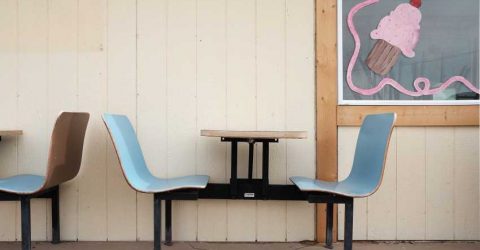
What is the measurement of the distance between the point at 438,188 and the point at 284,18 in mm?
1641

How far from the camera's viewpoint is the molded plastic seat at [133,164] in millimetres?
2543

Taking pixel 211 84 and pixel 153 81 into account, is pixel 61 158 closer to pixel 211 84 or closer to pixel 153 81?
pixel 153 81

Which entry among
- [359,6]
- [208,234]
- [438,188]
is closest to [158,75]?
[208,234]

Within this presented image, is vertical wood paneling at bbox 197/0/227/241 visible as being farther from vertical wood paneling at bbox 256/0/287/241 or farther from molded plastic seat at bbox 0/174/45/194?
molded plastic seat at bbox 0/174/45/194

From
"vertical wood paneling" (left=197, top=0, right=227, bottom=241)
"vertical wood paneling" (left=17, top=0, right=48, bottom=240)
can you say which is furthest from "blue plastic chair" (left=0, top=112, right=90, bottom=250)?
"vertical wood paneling" (left=197, top=0, right=227, bottom=241)

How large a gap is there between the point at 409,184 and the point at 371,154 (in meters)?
0.71

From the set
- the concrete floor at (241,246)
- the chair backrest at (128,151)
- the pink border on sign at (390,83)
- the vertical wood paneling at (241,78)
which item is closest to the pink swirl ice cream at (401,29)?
the pink border on sign at (390,83)

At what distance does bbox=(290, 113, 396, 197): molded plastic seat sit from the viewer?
2484mm

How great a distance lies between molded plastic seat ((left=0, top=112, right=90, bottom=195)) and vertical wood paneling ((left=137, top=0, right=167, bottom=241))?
1.37 feet

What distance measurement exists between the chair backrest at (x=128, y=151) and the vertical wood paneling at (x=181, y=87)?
26cm

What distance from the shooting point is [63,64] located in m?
3.21

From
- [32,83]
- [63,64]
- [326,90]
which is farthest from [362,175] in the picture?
[32,83]

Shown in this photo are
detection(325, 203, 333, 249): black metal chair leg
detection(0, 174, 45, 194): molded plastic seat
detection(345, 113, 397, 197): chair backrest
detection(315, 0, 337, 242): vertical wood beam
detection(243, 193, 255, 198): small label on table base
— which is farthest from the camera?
detection(315, 0, 337, 242): vertical wood beam

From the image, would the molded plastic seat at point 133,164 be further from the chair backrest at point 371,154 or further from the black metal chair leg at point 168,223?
the chair backrest at point 371,154
